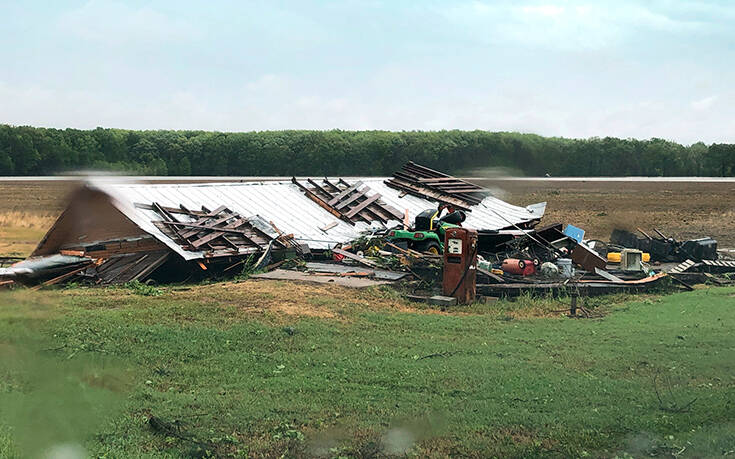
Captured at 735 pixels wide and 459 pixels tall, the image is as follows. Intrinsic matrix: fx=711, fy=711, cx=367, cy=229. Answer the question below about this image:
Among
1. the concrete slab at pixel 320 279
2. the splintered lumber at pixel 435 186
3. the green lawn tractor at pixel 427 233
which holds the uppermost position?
the splintered lumber at pixel 435 186

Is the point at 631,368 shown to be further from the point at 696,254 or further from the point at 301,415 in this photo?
the point at 696,254

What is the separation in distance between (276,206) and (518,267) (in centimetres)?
1028

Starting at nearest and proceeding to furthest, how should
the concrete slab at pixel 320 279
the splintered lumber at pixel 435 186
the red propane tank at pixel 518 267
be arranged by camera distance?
the concrete slab at pixel 320 279 → the red propane tank at pixel 518 267 → the splintered lumber at pixel 435 186

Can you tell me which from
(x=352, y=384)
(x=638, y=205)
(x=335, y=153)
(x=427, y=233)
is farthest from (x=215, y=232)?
(x=638, y=205)

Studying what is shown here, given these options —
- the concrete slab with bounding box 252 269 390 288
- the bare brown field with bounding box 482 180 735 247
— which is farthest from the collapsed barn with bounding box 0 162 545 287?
the bare brown field with bounding box 482 180 735 247

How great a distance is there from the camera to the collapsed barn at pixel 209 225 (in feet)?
65.1

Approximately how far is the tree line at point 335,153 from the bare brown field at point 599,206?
76 cm

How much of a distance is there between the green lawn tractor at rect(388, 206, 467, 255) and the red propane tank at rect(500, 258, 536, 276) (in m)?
2.75

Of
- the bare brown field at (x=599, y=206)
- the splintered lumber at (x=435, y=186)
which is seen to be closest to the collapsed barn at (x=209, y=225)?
the splintered lumber at (x=435, y=186)

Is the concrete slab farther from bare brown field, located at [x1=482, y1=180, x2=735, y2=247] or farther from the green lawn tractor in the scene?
bare brown field, located at [x1=482, y1=180, x2=735, y2=247]

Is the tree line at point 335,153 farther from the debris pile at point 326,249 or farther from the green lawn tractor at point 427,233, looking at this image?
the green lawn tractor at point 427,233

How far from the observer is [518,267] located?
20.8 meters

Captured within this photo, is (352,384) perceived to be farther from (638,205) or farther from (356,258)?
(638,205)

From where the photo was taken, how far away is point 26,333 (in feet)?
→ 26.4
